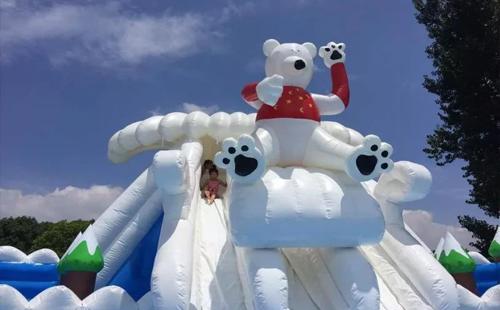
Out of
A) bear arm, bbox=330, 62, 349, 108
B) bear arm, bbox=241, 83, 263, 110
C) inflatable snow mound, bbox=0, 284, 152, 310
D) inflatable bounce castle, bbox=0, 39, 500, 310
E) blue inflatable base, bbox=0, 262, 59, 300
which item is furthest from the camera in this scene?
blue inflatable base, bbox=0, 262, 59, 300

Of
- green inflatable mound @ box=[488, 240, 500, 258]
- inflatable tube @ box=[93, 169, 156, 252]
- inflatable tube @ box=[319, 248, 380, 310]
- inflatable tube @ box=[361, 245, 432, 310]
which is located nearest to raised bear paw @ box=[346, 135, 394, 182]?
inflatable tube @ box=[319, 248, 380, 310]

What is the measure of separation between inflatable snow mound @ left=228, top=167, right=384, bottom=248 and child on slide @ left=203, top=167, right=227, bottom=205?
1.33 metres

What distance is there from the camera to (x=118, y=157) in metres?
4.48

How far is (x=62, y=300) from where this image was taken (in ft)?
8.50

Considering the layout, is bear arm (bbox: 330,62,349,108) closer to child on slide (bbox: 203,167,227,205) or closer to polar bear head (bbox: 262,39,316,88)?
polar bear head (bbox: 262,39,316,88)

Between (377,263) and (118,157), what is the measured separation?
2.43 meters

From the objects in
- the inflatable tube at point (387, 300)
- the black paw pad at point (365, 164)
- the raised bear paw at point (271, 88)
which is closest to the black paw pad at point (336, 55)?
the raised bear paw at point (271, 88)

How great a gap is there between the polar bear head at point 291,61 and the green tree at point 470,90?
4955mm

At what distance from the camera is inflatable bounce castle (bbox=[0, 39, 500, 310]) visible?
8.81 ft

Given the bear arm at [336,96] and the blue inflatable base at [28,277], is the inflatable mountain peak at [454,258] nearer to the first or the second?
the bear arm at [336,96]

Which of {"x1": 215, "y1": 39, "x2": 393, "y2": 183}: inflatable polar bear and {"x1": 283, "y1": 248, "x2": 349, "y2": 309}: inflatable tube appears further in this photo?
{"x1": 283, "y1": 248, "x2": 349, "y2": 309}: inflatable tube

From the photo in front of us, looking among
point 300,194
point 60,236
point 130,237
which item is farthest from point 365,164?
point 60,236

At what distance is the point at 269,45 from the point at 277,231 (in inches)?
59.4

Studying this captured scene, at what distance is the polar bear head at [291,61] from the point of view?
3.42 meters
